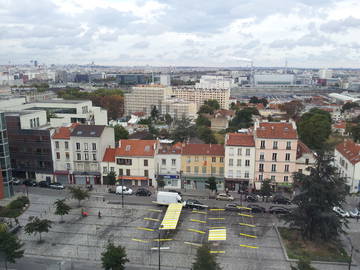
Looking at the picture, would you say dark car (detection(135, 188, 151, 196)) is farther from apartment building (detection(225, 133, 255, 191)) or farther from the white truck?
apartment building (detection(225, 133, 255, 191))

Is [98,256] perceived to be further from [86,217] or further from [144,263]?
[86,217]

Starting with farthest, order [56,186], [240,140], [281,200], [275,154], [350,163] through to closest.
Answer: [56,186]
[350,163]
[240,140]
[275,154]
[281,200]

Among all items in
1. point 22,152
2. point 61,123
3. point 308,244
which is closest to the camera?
point 308,244

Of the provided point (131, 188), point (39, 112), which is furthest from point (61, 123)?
point (131, 188)

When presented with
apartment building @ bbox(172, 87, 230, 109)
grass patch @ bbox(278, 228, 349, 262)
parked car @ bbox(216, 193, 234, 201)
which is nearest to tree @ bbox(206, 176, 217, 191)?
parked car @ bbox(216, 193, 234, 201)

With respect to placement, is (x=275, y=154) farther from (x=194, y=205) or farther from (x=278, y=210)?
(x=194, y=205)

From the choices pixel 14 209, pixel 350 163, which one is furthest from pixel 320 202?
pixel 14 209
